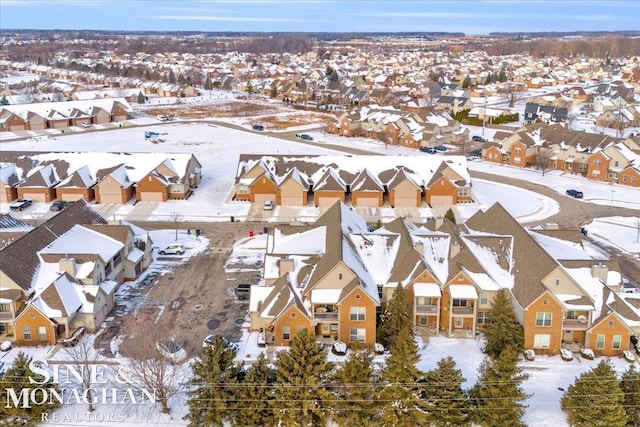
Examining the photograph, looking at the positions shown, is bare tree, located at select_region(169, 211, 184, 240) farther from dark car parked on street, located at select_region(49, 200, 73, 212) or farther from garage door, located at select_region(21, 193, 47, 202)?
garage door, located at select_region(21, 193, 47, 202)

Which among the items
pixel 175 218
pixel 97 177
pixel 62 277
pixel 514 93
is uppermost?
pixel 514 93

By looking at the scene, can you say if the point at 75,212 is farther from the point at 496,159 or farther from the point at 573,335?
the point at 496,159

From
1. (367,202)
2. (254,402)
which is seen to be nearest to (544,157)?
(367,202)

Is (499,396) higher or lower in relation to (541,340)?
higher

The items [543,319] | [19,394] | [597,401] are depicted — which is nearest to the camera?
[597,401]

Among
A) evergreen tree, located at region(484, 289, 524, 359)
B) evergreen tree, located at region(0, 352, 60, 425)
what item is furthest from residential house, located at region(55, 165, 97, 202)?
evergreen tree, located at region(484, 289, 524, 359)

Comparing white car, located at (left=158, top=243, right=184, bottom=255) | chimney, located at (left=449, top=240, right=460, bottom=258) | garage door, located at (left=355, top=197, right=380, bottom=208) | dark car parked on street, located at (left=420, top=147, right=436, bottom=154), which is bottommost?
white car, located at (left=158, top=243, right=184, bottom=255)

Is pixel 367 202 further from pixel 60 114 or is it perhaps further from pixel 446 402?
pixel 60 114
